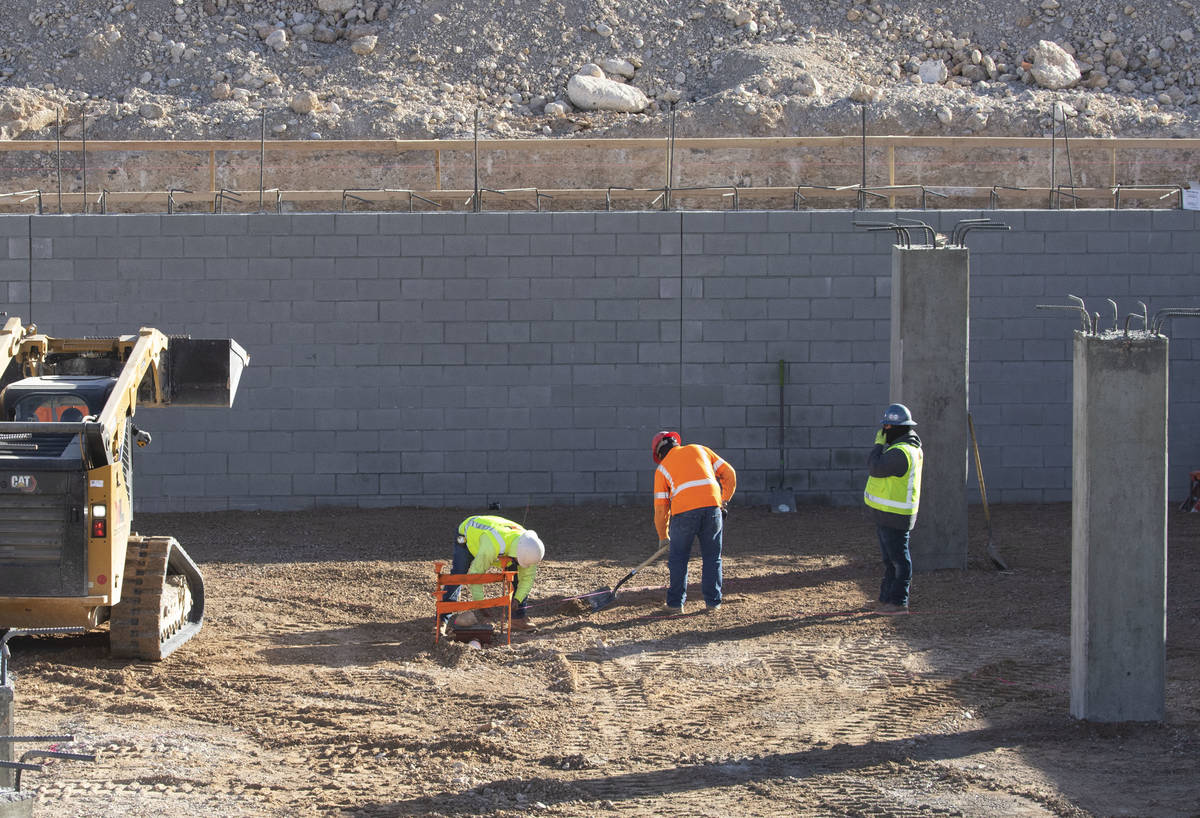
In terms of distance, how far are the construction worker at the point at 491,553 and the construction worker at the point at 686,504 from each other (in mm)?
1067

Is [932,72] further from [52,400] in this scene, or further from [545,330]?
[52,400]

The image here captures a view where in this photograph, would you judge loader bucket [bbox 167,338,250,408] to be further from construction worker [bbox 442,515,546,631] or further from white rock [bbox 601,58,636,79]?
white rock [bbox 601,58,636,79]

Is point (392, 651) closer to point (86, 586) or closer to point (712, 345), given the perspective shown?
point (86, 586)

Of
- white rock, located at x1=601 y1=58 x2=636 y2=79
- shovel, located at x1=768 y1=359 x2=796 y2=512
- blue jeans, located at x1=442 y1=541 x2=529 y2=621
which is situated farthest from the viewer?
white rock, located at x1=601 y1=58 x2=636 y2=79

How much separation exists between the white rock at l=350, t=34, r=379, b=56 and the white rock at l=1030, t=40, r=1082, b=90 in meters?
11.9

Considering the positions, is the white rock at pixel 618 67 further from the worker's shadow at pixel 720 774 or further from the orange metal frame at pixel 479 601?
the worker's shadow at pixel 720 774

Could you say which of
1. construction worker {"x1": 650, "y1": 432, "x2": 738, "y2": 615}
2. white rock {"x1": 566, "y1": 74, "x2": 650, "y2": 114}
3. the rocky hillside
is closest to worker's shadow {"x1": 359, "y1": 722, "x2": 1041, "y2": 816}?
construction worker {"x1": 650, "y1": 432, "x2": 738, "y2": 615}

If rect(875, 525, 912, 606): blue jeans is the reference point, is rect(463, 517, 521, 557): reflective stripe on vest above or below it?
above

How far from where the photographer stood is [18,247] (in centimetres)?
1375

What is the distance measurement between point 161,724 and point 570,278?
289 inches

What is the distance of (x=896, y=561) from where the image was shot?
→ 33.3 ft

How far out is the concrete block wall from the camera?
1380 cm

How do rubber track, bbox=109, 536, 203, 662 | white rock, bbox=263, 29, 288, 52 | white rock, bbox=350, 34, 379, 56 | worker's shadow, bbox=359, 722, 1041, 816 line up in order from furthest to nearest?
white rock, bbox=263, 29, 288, 52 < white rock, bbox=350, 34, 379, 56 < rubber track, bbox=109, 536, 203, 662 < worker's shadow, bbox=359, 722, 1041, 816

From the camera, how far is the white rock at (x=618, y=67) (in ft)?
80.5
